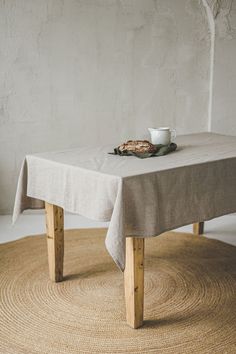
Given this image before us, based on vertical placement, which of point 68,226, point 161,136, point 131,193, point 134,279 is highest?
point 161,136

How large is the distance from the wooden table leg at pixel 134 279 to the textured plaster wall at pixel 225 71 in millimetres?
2294

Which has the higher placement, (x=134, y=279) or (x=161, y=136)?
(x=161, y=136)

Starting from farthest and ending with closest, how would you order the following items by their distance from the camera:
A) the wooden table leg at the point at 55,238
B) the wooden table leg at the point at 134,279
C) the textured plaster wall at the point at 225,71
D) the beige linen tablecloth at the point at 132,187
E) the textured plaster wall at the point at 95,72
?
the textured plaster wall at the point at 225,71
the textured plaster wall at the point at 95,72
the wooden table leg at the point at 55,238
the wooden table leg at the point at 134,279
the beige linen tablecloth at the point at 132,187

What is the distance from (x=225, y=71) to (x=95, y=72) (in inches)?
43.4

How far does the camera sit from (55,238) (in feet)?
8.32

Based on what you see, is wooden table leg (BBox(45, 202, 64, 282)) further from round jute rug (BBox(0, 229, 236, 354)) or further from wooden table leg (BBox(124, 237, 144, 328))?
wooden table leg (BBox(124, 237, 144, 328))

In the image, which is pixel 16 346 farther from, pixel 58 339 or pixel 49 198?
pixel 49 198

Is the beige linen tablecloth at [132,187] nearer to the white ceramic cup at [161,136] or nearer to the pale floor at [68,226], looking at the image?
the white ceramic cup at [161,136]

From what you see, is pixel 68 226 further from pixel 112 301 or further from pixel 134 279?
pixel 134 279

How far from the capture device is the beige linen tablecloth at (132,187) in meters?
1.93

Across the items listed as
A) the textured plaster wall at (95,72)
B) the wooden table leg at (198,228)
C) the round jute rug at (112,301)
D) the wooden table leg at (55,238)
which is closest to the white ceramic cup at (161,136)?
the wooden table leg at (55,238)

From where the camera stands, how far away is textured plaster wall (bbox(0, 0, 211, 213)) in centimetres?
380

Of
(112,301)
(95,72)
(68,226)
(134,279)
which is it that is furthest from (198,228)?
(95,72)

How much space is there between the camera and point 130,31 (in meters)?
3.98
